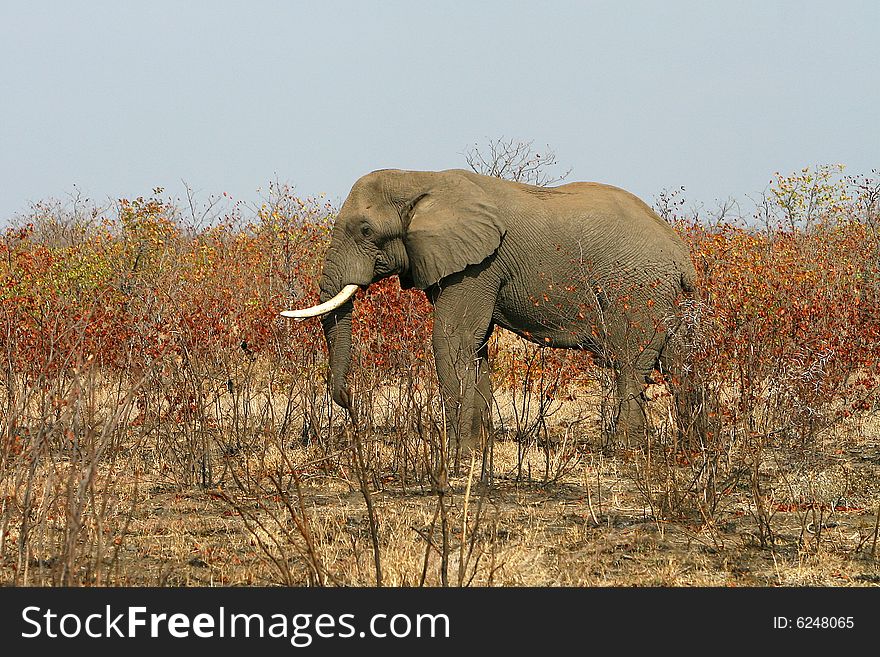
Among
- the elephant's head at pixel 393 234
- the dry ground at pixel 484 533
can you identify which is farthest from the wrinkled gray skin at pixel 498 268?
the dry ground at pixel 484 533

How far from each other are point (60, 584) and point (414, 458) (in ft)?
13.4

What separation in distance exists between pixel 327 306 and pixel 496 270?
1.35 m

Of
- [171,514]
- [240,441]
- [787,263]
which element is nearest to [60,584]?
[171,514]

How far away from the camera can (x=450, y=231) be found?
8719 mm

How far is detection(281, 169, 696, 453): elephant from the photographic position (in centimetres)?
876

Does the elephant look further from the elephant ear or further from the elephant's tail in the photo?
the elephant's tail

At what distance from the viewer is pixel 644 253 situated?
9.34 meters

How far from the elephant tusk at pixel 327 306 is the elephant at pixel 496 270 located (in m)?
0.01

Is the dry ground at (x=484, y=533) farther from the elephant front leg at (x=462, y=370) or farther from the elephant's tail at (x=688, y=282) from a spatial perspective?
the elephant's tail at (x=688, y=282)

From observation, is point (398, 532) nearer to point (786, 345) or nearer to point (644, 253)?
point (786, 345)

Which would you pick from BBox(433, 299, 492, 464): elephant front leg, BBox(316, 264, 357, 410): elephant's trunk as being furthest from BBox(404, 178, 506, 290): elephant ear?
BBox(316, 264, 357, 410): elephant's trunk

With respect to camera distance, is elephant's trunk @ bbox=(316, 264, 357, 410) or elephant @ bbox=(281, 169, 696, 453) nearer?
elephant @ bbox=(281, 169, 696, 453)

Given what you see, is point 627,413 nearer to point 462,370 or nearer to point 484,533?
point 462,370

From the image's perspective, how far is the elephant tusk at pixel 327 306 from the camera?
Answer: 878cm
